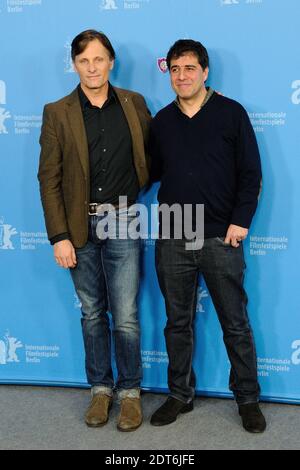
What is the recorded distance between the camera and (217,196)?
2277 mm

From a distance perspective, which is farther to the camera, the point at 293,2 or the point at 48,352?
the point at 48,352

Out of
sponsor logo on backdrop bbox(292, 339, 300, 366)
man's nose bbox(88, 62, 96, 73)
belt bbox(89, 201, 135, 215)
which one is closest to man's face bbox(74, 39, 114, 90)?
man's nose bbox(88, 62, 96, 73)

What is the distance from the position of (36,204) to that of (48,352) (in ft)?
2.38

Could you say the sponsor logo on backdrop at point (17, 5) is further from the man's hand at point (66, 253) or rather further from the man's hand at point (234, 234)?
the man's hand at point (234, 234)

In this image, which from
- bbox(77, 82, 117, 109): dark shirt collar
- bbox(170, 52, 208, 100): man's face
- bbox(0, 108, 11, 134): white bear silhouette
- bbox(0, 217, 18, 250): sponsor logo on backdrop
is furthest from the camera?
bbox(0, 217, 18, 250): sponsor logo on backdrop

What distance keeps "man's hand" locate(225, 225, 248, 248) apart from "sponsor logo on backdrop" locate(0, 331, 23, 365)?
47.9 inches

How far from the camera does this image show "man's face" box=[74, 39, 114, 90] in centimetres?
224

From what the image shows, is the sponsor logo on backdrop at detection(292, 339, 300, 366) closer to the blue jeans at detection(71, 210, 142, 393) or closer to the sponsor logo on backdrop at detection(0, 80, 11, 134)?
the blue jeans at detection(71, 210, 142, 393)

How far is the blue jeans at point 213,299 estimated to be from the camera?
2.32 meters

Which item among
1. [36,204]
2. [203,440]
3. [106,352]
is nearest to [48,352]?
[106,352]

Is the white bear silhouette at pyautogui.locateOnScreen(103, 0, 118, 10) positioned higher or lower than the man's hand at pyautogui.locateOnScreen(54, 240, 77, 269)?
higher

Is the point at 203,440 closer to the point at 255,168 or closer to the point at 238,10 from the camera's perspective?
the point at 255,168

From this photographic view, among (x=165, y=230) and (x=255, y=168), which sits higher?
(x=255, y=168)
